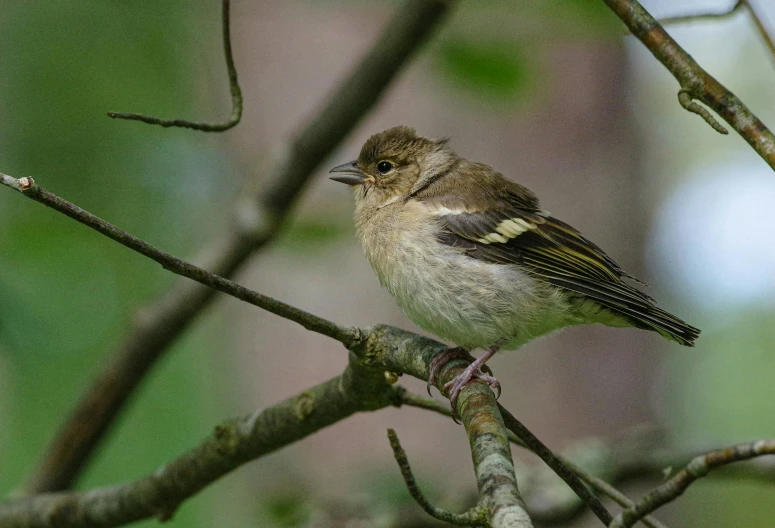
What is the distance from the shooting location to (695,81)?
98.7 inches

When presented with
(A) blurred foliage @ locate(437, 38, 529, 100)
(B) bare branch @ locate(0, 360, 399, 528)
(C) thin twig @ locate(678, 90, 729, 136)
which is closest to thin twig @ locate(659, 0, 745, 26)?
(C) thin twig @ locate(678, 90, 729, 136)

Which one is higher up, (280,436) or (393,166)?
(393,166)

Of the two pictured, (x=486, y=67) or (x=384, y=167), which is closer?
(x=486, y=67)

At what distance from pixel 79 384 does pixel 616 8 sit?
4.89 m

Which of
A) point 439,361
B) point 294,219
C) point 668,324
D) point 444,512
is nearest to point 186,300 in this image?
point 294,219

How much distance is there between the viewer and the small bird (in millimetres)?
4043

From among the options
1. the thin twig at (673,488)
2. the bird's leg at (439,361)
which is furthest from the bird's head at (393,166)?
the thin twig at (673,488)

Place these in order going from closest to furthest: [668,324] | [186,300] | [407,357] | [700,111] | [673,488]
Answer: [673,488]
[700,111]
[407,357]
[668,324]
[186,300]

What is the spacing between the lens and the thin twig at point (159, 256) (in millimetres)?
2152

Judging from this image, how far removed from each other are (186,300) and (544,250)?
195 centimetres

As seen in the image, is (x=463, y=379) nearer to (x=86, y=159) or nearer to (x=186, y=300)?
(x=186, y=300)

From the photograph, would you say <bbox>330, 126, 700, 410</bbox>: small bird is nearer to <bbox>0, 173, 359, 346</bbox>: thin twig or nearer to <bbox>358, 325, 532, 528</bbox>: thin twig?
<bbox>358, 325, 532, 528</bbox>: thin twig

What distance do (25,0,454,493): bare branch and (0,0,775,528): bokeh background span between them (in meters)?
0.25

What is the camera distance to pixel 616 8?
105 inches
